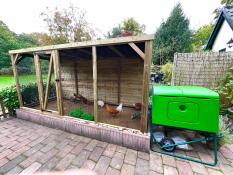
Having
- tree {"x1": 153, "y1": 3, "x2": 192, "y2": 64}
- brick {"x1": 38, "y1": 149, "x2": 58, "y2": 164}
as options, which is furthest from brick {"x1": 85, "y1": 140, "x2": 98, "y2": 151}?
tree {"x1": 153, "y1": 3, "x2": 192, "y2": 64}

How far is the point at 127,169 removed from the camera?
1896 mm

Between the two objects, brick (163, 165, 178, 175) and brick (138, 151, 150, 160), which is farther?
brick (138, 151, 150, 160)

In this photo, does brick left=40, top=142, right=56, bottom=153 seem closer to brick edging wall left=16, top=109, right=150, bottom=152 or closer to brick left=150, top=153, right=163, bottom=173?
brick edging wall left=16, top=109, right=150, bottom=152

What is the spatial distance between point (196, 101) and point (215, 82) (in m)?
2.57

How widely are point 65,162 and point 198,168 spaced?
2.16 metres

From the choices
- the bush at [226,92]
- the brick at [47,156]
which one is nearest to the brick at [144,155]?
the brick at [47,156]

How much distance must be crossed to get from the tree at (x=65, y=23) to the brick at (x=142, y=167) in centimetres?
1160

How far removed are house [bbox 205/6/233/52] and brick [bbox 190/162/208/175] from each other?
5.94 meters

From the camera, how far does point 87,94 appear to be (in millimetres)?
5332

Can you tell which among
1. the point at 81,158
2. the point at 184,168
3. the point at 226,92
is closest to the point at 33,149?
the point at 81,158

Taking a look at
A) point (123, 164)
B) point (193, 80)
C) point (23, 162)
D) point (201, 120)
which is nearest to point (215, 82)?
point (193, 80)

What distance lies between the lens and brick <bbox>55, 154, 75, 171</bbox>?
76.4 inches

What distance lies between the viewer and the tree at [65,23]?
36.9 ft

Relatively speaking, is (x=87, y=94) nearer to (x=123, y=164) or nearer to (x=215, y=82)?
(x=123, y=164)
